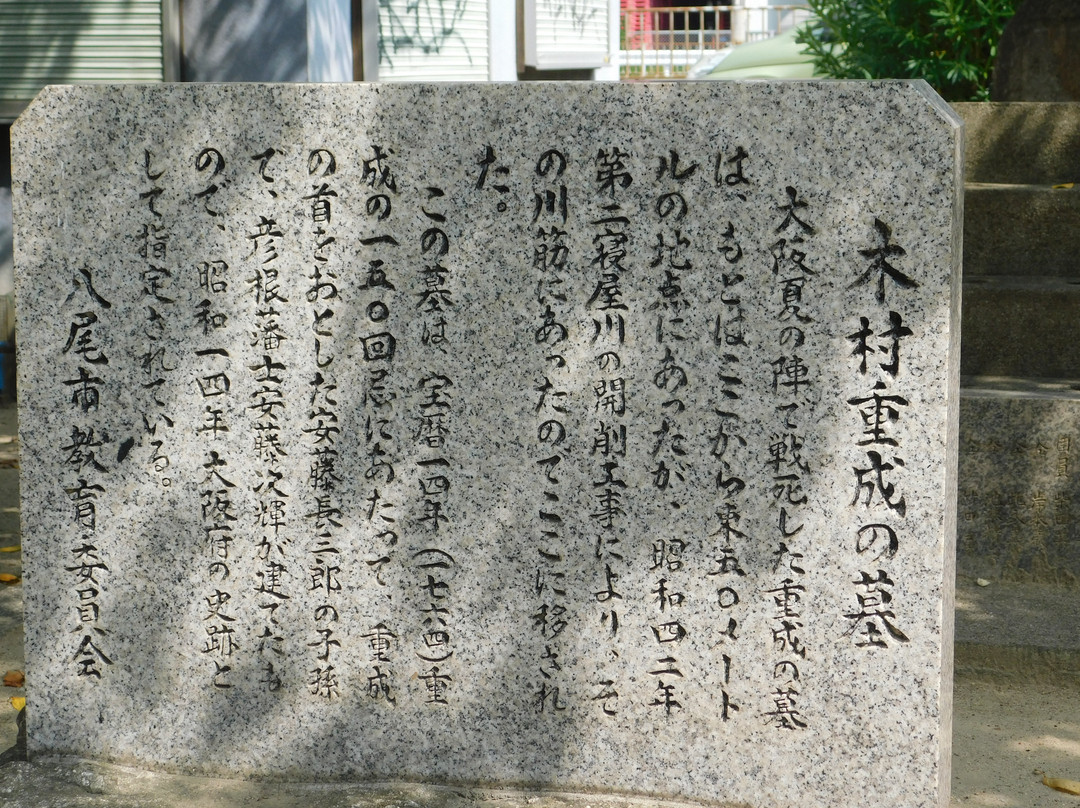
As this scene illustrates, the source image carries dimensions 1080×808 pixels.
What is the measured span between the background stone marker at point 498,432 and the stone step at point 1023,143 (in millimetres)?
3421

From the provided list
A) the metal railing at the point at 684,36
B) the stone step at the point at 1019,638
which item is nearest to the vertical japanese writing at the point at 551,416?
the stone step at the point at 1019,638

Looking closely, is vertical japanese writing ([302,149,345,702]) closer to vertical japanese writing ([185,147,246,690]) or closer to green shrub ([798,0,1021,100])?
vertical japanese writing ([185,147,246,690])

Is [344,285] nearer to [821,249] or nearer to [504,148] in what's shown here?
[504,148]

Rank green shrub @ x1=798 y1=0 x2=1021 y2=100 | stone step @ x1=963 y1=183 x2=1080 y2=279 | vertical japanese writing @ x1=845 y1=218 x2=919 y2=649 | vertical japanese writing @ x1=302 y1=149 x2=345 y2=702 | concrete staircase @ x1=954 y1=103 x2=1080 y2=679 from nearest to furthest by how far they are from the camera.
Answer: vertical japanese writing @ x1=845 y1=218 x2=919 y2=649 → vertical japanese writing @ x1=302 y1=149 x2=345 y2=702 → concrete staircase @ x1=954 y1=103 x2=1080 y2=679 → stone step @ x1=963 y1=183 x2=1080 y2=279 → green shrub @ x1=798 y1=0 x2=1021 y2=100

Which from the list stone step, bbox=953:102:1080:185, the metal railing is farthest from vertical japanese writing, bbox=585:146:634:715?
the metal railing

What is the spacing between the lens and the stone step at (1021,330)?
16.2 ft

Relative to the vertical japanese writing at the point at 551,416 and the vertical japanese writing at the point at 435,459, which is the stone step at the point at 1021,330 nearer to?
the vertical japanese writing at the point at 551,416

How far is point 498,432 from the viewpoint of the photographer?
291cm

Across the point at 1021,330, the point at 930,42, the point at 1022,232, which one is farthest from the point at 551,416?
the point at 930,42

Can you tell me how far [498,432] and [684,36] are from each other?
1849cm

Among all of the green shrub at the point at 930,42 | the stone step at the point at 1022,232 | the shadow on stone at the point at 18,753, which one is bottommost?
the shadow on stone at the point at 18,753

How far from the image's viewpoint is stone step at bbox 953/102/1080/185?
567 centimetres

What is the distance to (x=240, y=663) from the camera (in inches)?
120

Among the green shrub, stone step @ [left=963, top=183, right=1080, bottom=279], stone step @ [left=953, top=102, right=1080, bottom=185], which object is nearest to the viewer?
stone step @ [left=963, top=183, right=1080, bottom=279]
